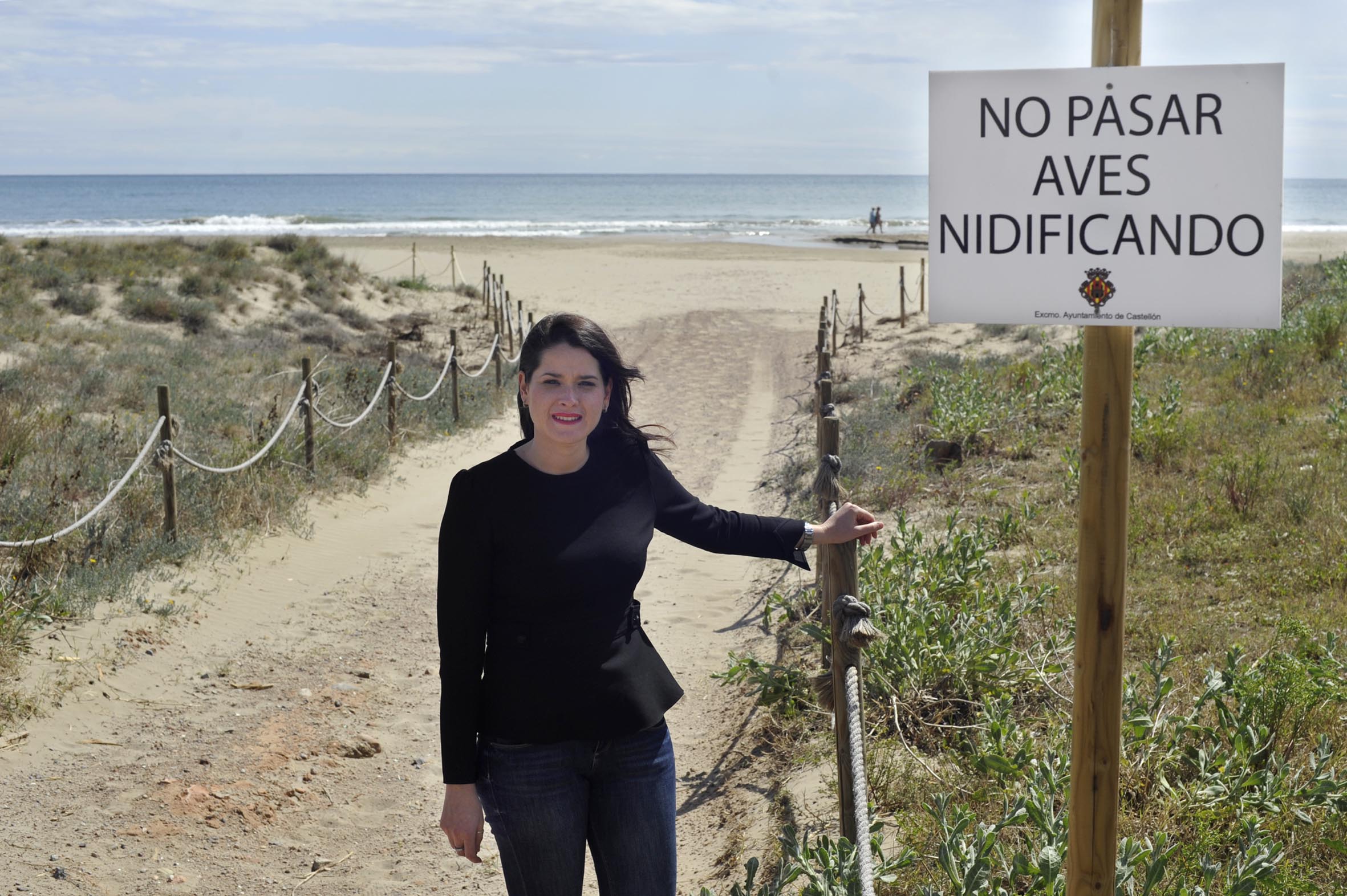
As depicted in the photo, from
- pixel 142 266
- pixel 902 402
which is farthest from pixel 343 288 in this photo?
pixel 902 402

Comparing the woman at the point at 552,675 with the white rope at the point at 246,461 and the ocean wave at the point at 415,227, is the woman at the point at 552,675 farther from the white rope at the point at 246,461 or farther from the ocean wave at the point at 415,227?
the ocean wave at the point at 415,227

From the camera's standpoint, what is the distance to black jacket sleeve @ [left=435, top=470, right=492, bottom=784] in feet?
7.50

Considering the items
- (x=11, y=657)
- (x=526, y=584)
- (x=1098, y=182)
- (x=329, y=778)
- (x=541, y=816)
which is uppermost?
(x=1098, y=182)

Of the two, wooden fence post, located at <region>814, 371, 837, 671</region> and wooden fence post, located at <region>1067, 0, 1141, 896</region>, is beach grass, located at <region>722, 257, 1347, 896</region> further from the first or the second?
wooden fence post, located at <region>1067, 0, 1141, 896</region>

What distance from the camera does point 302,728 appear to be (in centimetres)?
516

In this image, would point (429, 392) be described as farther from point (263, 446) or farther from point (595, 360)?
point (595, 360)

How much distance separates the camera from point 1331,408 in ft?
25.5

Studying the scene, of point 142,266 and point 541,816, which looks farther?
point 142,266

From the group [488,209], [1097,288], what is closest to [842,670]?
[1097,288]

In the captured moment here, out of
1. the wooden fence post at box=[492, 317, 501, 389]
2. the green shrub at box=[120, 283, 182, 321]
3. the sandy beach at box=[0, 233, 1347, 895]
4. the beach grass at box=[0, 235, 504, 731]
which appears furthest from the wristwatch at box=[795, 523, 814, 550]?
the green shrub at box=[120, 283, 182, 321]

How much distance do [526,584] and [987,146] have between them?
1258mm

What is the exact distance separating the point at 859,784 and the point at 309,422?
7002mm

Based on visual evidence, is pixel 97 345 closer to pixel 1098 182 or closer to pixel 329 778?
pixel 329 778

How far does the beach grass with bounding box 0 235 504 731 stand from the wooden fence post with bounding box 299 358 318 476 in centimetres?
9
